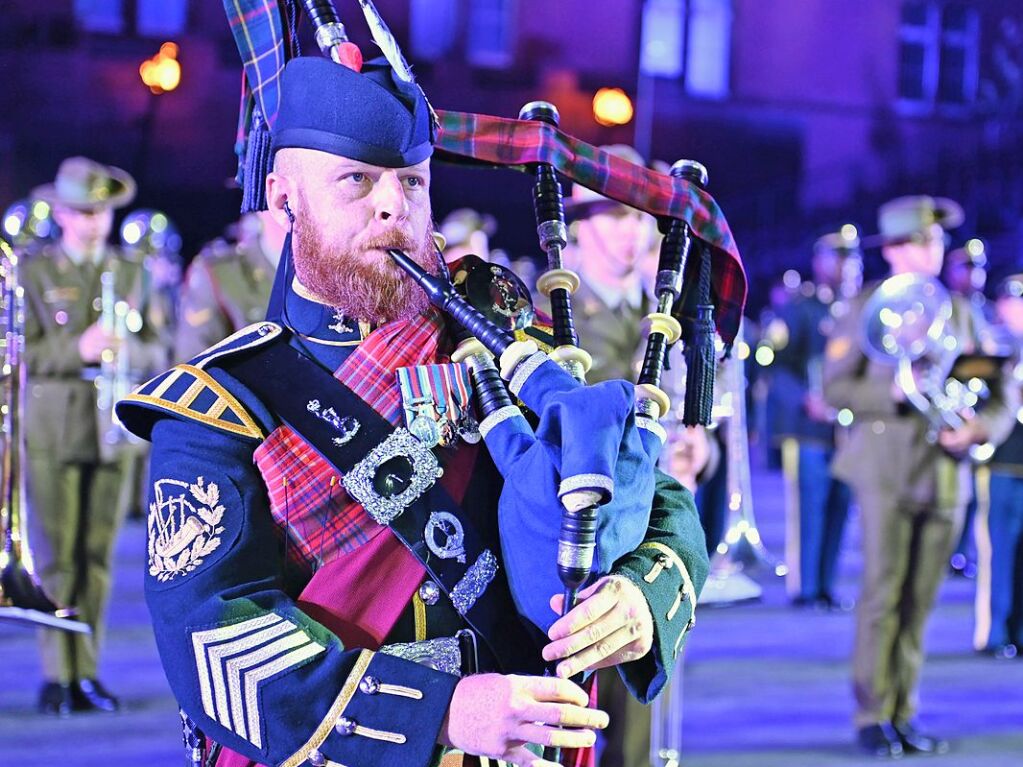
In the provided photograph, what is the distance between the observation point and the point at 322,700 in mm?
1603

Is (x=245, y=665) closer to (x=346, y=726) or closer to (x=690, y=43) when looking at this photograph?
(x=346, y=726)

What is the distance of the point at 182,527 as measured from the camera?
165cm

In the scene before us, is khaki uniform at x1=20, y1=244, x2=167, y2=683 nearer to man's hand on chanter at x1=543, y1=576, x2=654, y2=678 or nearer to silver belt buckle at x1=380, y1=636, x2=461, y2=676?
silver belt buckle at x1=380, y1=636, x2=461, y2=676

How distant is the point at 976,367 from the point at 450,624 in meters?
4.13

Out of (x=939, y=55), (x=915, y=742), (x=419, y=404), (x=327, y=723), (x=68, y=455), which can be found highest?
(x=939, y=55)

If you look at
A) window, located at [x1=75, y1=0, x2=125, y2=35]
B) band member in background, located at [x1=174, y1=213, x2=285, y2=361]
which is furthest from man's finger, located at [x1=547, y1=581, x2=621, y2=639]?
window, located at [x1=75, y1=0, x2=125, y2=35]

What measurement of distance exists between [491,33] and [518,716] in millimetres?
11614

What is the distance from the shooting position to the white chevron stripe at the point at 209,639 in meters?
1.60

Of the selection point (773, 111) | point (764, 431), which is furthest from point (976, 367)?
point (773, 111)

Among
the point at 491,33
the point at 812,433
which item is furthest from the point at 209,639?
the point at 491,33

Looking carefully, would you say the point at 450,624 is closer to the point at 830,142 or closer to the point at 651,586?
the point at 651,586

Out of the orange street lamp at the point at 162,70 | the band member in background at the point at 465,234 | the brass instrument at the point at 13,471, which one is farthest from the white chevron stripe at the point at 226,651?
the orange street lamp at the point at 162,70

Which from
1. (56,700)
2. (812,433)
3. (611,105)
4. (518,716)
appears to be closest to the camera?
(518,716)

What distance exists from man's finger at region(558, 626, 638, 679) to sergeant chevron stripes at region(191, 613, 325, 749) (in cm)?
29
